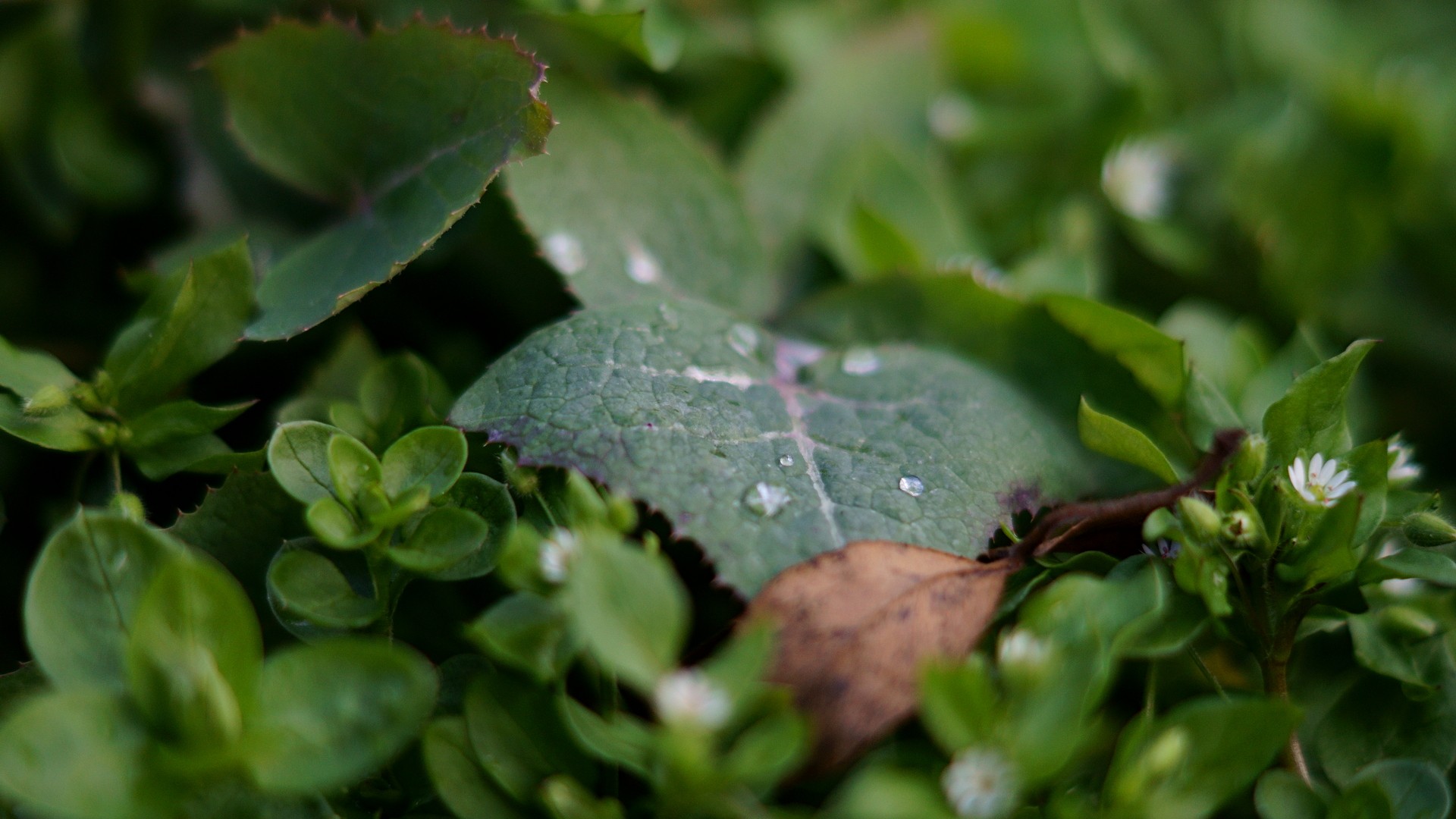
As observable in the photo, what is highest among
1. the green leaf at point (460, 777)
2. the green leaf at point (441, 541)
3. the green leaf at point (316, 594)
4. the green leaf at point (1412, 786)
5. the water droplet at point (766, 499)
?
the water droplet at point (766, 499)

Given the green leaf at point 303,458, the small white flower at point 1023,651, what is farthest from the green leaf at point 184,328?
the small white flower at point 1023,651

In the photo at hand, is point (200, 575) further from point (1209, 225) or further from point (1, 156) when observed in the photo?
point (1209, 225)

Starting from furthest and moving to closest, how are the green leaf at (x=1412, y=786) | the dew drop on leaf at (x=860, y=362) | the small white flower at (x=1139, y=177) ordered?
1. the small white flower at (x=1139, y=177)
2. the dew drop on leaf at (x=860, y=362)
3. the green leaf at (x=1412, y=786)

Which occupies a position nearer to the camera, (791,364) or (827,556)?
(827,556)

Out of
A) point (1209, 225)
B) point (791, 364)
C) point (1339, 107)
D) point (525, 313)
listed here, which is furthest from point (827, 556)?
point (1339, 107)

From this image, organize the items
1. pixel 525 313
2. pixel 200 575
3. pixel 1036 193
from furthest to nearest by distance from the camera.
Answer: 1. pixel 1036 193
2. pixel 525 313
3. pixel 200 575

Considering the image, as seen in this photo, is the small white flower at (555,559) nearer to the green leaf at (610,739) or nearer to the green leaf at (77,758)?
the green leaf at (610,739)
